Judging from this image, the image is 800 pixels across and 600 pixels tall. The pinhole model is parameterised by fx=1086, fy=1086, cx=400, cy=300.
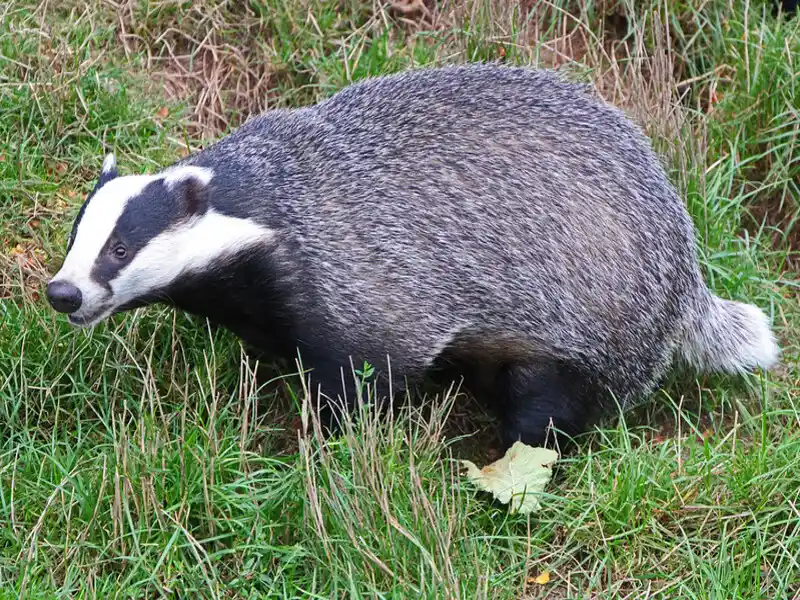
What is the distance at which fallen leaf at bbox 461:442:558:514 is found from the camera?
4098 mm

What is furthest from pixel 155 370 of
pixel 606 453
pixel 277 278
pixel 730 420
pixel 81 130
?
pixel 730 420

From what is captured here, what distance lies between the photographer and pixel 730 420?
4.99 meters

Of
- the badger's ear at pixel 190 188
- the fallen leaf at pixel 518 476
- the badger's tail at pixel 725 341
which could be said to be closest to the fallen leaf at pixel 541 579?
the fallen leaf at pixel 518 476

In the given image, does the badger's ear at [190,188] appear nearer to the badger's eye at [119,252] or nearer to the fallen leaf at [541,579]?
the badger's eye at [119,252]

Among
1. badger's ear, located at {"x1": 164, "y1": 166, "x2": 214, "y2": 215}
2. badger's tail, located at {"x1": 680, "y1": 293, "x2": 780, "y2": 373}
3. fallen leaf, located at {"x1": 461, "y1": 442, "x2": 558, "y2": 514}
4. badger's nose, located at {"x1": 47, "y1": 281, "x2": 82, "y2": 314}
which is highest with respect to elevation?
badger's ear, located at {"x1": 164, "y1": 166, "x2": 214, "y2": 215}

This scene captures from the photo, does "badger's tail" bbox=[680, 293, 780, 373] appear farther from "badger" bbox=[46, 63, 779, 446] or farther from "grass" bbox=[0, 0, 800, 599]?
"grass" bbox=[0, 0, 800, 599]

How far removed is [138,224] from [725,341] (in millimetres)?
2625

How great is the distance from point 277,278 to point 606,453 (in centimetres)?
153

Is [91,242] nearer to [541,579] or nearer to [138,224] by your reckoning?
[138,224]

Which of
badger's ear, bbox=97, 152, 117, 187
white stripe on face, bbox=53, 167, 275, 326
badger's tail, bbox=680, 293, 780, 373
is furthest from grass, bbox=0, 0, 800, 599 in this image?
badger's ear, bbox=97, 152, 117, 187

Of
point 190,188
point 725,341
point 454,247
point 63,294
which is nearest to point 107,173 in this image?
point 190,188

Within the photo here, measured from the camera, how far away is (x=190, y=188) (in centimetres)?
414

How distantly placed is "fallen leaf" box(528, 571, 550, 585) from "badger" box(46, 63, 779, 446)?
818 millimetres

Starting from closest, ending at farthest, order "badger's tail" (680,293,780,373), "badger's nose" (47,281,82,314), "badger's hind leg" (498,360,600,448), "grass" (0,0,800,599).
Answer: "grass" (0,0,800,599)
"badger's nose" (47,281,82,314)
"badger's hind leg" (498,360,600,448)
"badger's tail" (680,293,780,373)
